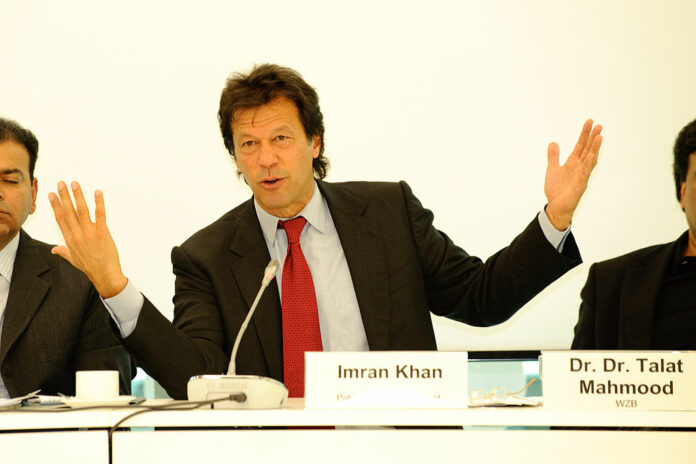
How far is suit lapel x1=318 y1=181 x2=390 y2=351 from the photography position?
2.21 m

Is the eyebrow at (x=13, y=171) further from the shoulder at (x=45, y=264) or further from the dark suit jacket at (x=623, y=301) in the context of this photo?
the dark suit jacket at (x=623, y=301)

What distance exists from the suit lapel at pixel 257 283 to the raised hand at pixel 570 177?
781mm

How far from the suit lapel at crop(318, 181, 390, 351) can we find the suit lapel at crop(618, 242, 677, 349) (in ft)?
2.37

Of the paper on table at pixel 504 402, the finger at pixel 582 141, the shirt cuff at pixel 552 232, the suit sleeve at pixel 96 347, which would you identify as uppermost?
the finger at pixel 582 141

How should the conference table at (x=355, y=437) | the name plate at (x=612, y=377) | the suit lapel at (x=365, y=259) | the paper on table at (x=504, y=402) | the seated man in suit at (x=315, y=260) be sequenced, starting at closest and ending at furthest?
the conference table at (x=355, y=437)
the name plate at (x=612, y=377)
the paper on table at (x=504, y=402)
the seated man in suit at (x=315, y=260)
the suit lapel at (x=365, y=259)

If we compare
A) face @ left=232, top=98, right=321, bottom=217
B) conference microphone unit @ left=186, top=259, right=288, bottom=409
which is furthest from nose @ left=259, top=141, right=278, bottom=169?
conference microphone unit @ left=186, top=259, right=288, bottom=409

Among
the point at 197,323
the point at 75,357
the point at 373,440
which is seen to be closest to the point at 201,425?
the point at 373,440

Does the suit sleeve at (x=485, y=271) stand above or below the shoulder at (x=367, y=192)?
below

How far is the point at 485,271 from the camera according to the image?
88.4 inches

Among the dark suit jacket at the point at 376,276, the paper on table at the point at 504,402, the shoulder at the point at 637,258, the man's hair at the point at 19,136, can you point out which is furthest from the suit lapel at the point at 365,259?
the man's hair at the point at 19,136

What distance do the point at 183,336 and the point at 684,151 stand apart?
1568 millimetres

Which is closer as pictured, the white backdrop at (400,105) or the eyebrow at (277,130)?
the eyebrow at (277,130)

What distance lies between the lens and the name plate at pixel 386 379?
1413 mm

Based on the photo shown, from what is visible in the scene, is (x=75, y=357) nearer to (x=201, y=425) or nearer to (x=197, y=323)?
(x=197, y=323)
